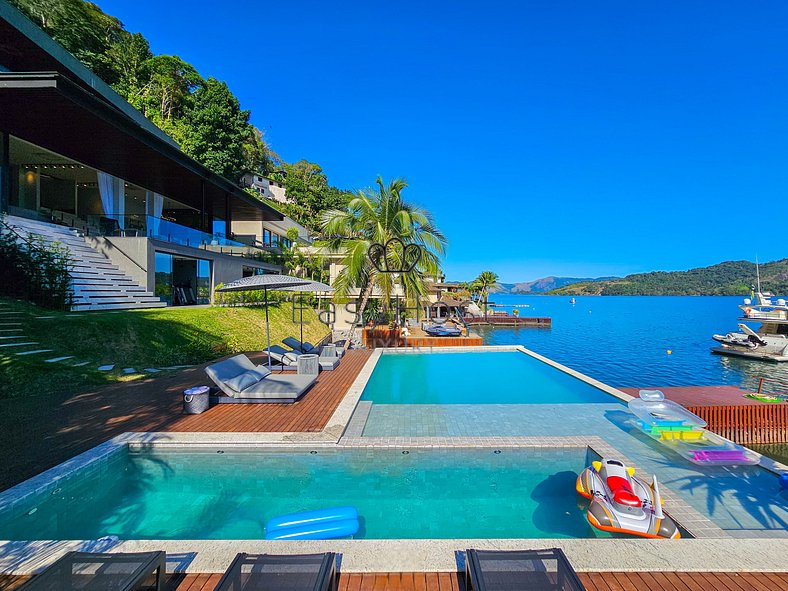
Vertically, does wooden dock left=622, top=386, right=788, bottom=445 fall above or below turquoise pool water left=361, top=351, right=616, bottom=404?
below

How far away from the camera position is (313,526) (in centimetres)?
329

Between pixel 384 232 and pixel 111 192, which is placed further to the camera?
pixel 111 192

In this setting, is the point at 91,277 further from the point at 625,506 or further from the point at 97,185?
the point at 625,506

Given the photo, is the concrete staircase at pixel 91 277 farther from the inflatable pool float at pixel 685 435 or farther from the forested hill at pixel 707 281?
the forested hill at pixel 707 281

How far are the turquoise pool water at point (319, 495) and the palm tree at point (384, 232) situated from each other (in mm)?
9610

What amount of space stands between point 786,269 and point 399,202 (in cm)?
14317

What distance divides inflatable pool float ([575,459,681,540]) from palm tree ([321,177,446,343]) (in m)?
10.6

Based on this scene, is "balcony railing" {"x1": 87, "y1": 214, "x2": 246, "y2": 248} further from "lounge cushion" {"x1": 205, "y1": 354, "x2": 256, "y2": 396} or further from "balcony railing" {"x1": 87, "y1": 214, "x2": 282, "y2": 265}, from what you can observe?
"lounge cushion" {"x1": 205, "y1": 354, "x2": 256, "y2": 396}

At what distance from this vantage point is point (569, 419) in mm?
6430

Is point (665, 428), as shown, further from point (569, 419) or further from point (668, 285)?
point (668, 285)

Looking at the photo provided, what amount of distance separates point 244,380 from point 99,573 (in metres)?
5.02

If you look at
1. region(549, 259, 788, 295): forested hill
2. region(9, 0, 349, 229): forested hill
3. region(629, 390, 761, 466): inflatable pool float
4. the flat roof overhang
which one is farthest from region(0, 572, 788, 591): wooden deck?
region(549, 259, 788, 295): forested hill

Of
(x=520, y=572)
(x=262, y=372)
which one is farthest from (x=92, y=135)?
(x=520, y=572)

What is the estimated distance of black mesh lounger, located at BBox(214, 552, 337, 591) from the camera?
6.98 ft
